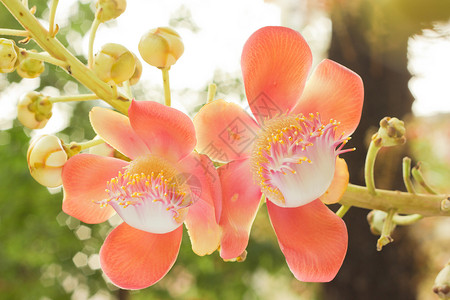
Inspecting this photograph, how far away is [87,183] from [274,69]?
0.17m

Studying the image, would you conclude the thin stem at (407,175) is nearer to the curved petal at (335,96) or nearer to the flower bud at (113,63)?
the curved petal at (335,96)

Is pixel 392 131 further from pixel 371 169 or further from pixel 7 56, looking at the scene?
pixel 7 56

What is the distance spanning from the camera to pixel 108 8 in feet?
1.43

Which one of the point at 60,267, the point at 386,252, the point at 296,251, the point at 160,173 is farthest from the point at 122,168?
the point at 60,267

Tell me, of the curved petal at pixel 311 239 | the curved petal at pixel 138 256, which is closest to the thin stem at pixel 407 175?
the curved petal at pixel 311 239

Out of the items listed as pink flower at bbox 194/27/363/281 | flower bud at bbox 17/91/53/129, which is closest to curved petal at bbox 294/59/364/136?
pink flower at bbox 194/27/363/281

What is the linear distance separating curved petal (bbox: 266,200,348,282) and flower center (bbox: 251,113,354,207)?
0.08 feet

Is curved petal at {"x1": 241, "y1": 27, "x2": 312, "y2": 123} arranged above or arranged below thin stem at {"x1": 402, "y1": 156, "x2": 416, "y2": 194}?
above

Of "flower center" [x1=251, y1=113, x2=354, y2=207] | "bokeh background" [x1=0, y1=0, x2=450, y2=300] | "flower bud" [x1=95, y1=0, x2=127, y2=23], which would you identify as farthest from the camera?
"bokeh background" [x1=0, y1=0, x2=450, y2=300]

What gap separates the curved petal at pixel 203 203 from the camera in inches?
13.5

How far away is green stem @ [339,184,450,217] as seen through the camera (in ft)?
1.41

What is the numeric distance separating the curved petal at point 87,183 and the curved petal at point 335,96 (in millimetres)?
157

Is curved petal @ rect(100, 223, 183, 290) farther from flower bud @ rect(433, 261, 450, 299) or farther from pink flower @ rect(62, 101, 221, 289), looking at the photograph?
flower bud @ rect(433, 261, 450, 299)

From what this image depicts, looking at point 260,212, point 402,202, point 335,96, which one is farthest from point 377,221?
point 260,212
